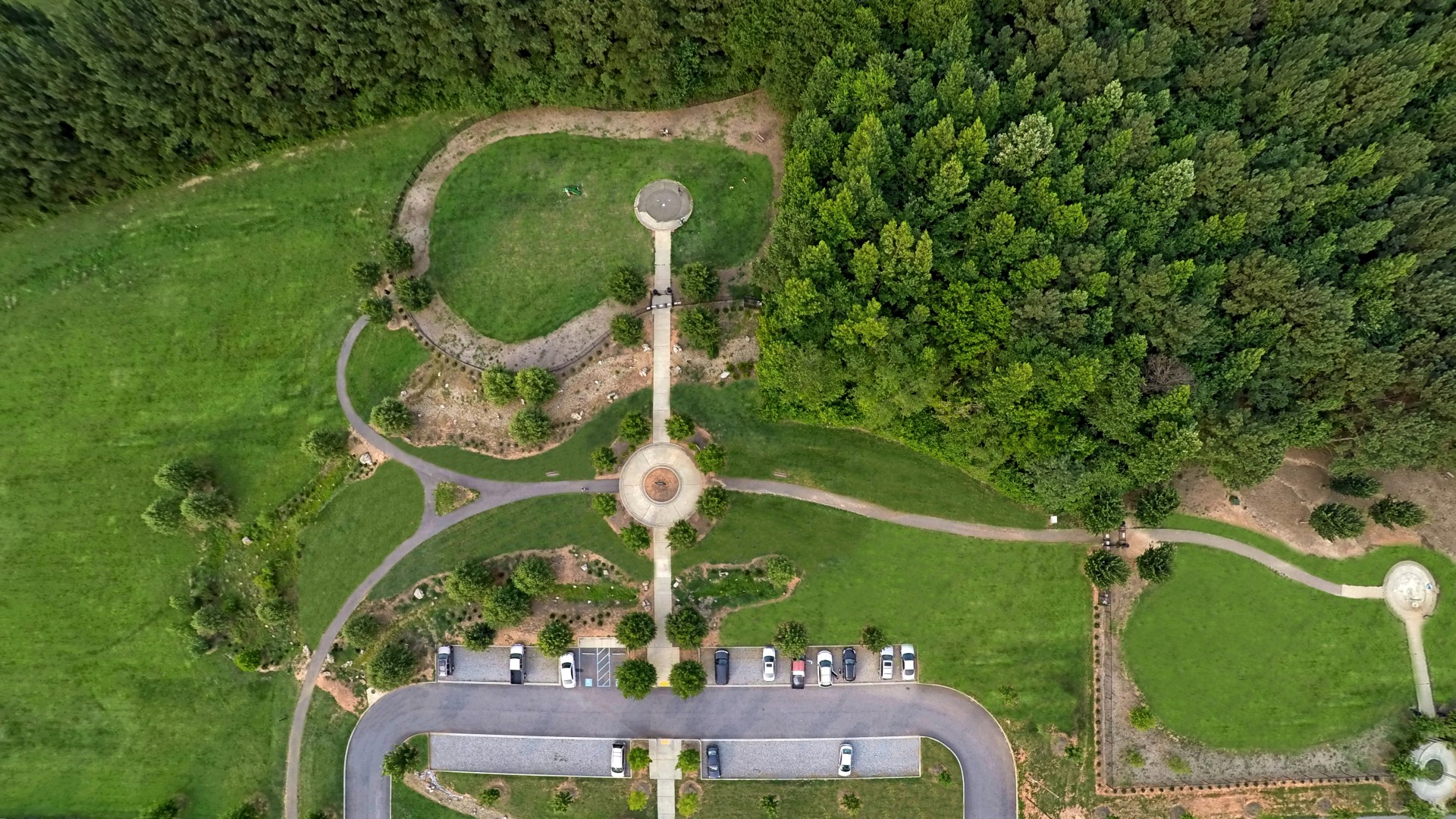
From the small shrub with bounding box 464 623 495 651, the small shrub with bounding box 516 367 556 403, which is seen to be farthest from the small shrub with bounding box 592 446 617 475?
the small shrub with bounding box 464 623 495 651

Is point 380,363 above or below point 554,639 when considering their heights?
above

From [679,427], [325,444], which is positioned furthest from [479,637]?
[679,427]

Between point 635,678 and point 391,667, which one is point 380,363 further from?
point 635,678

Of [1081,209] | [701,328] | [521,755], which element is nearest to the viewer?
[1081,209]

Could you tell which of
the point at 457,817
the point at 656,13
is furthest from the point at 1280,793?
the point at 656,13

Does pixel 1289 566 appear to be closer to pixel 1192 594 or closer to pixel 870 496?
pixel 1192 594

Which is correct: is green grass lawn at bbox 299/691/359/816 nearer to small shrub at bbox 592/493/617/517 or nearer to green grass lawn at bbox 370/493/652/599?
green grass lawn at bbox 370/493/652/599
